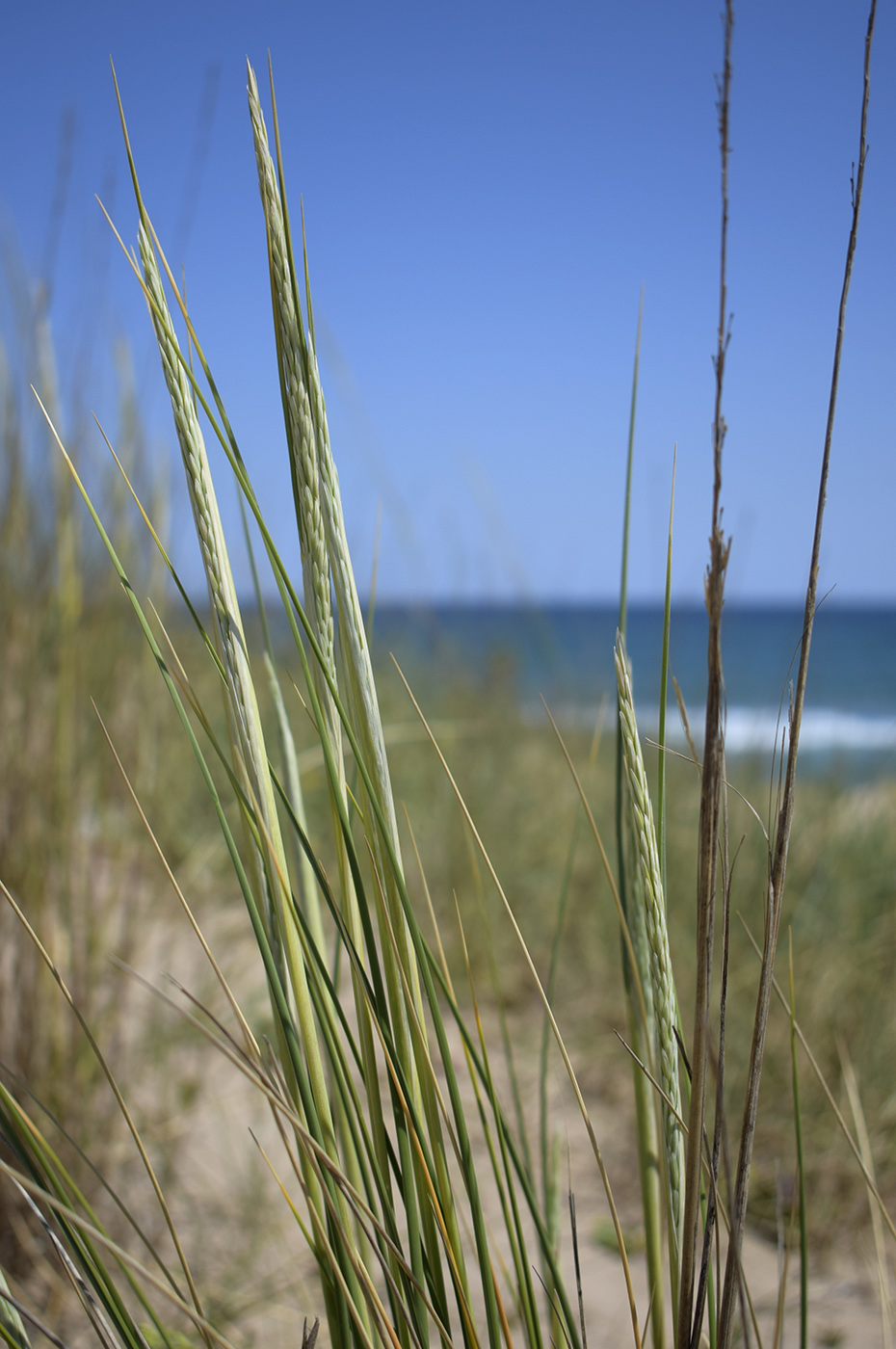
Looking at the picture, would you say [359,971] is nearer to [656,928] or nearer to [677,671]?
[656,928]

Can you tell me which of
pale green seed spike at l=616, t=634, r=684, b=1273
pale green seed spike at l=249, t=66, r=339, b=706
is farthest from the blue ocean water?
pale green seed spike at l=249, t=66, r=339, b=706

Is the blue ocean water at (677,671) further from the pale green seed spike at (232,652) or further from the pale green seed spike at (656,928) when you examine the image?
the pale green seed spike at (232,652)

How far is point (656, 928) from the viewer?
419mm

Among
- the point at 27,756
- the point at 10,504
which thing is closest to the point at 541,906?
the point at 27,756

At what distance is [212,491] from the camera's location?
419mm

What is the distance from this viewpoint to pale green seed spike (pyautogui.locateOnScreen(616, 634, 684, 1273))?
41cm

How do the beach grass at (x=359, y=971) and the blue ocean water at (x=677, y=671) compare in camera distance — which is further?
the blue ocean water at (x=677, y=671)

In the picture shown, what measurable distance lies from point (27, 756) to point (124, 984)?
395mm

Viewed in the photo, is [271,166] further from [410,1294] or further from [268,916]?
[410,1294]

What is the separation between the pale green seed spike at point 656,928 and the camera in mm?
406

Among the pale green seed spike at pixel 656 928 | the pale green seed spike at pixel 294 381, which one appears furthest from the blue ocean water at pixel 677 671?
the pale green seed spike at pixel 294 381

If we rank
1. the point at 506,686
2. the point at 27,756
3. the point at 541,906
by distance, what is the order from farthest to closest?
1. the point at 506,686
2. the point at 541,906
3. the point at 27,756

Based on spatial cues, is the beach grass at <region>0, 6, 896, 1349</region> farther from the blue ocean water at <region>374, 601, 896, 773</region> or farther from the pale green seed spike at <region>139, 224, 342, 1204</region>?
the blue ocean water at <region>374, 601, 896, 773</region>

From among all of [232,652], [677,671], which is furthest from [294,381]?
[677,671]
